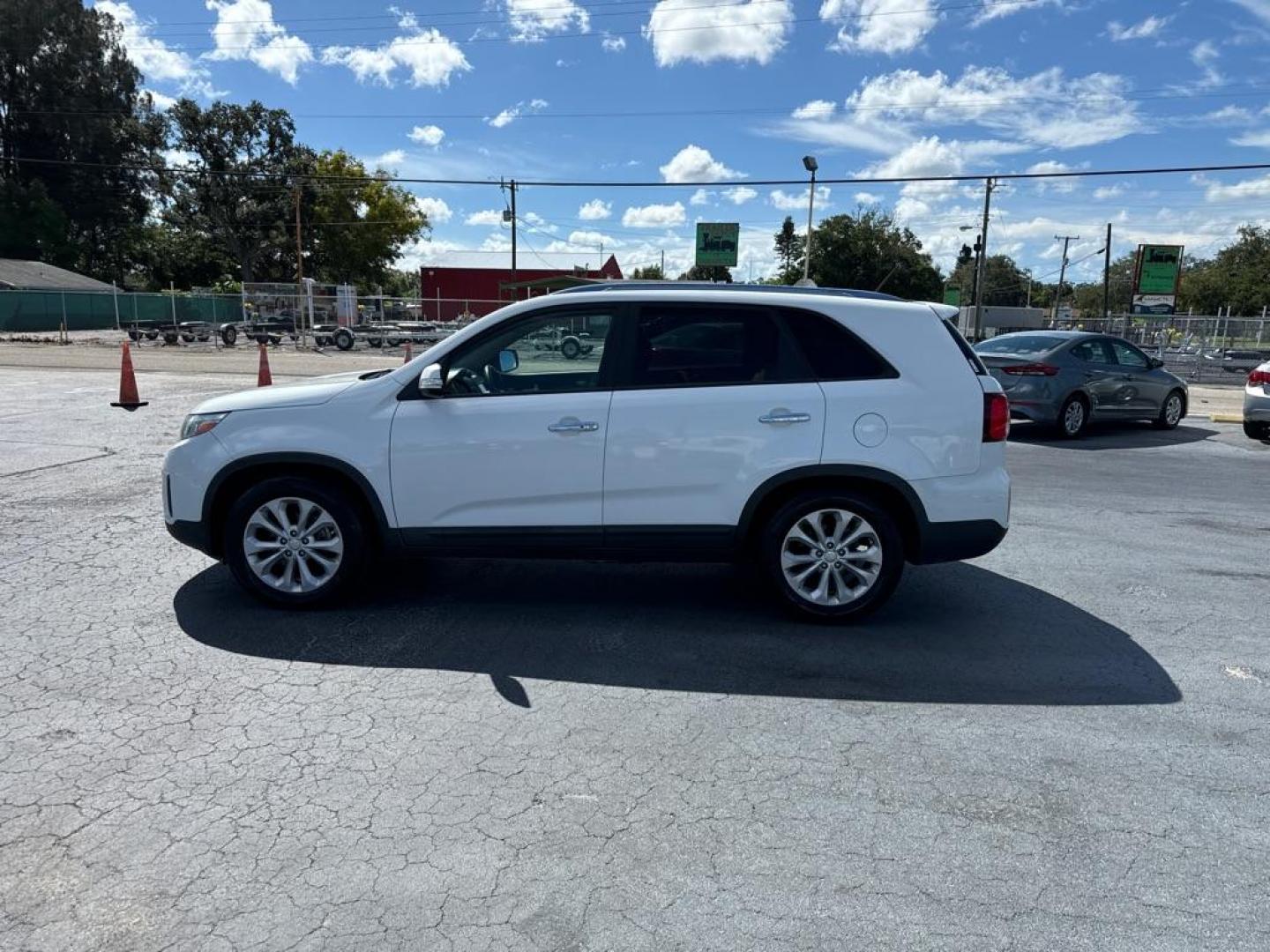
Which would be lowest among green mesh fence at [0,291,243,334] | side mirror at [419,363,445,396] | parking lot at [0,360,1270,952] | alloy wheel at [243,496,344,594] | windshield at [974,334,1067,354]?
parking lot at [0,360,1270,952]

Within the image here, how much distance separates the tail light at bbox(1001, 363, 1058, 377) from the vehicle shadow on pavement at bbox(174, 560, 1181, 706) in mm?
7461

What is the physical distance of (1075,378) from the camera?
40.4 feet

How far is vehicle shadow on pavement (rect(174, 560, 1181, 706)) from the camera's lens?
413 cm

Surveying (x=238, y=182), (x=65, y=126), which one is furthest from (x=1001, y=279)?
(x=65, y=126)

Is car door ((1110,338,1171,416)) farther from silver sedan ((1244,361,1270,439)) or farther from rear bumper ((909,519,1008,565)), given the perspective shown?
rear bumper ((909,519,1008,565))

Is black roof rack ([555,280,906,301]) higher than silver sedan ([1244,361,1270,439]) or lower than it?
higher

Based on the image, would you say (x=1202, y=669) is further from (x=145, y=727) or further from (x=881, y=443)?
(x=145, y=727)

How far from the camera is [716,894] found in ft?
8.55

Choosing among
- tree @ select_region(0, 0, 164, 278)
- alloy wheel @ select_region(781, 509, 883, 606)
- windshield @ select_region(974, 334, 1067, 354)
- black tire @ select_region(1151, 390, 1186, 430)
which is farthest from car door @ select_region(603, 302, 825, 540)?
tree @ select_region(0, 0, 164, 278)

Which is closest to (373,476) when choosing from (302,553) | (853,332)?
(302,553)

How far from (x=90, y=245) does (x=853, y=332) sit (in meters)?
78.5

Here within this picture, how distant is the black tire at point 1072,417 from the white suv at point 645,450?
862cm

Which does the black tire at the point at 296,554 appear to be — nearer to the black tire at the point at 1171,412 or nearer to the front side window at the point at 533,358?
the front side window at the point at 533,358

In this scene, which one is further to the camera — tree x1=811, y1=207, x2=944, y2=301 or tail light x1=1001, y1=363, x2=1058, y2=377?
tree x1=811, y1=207, x2=944, y2=301
